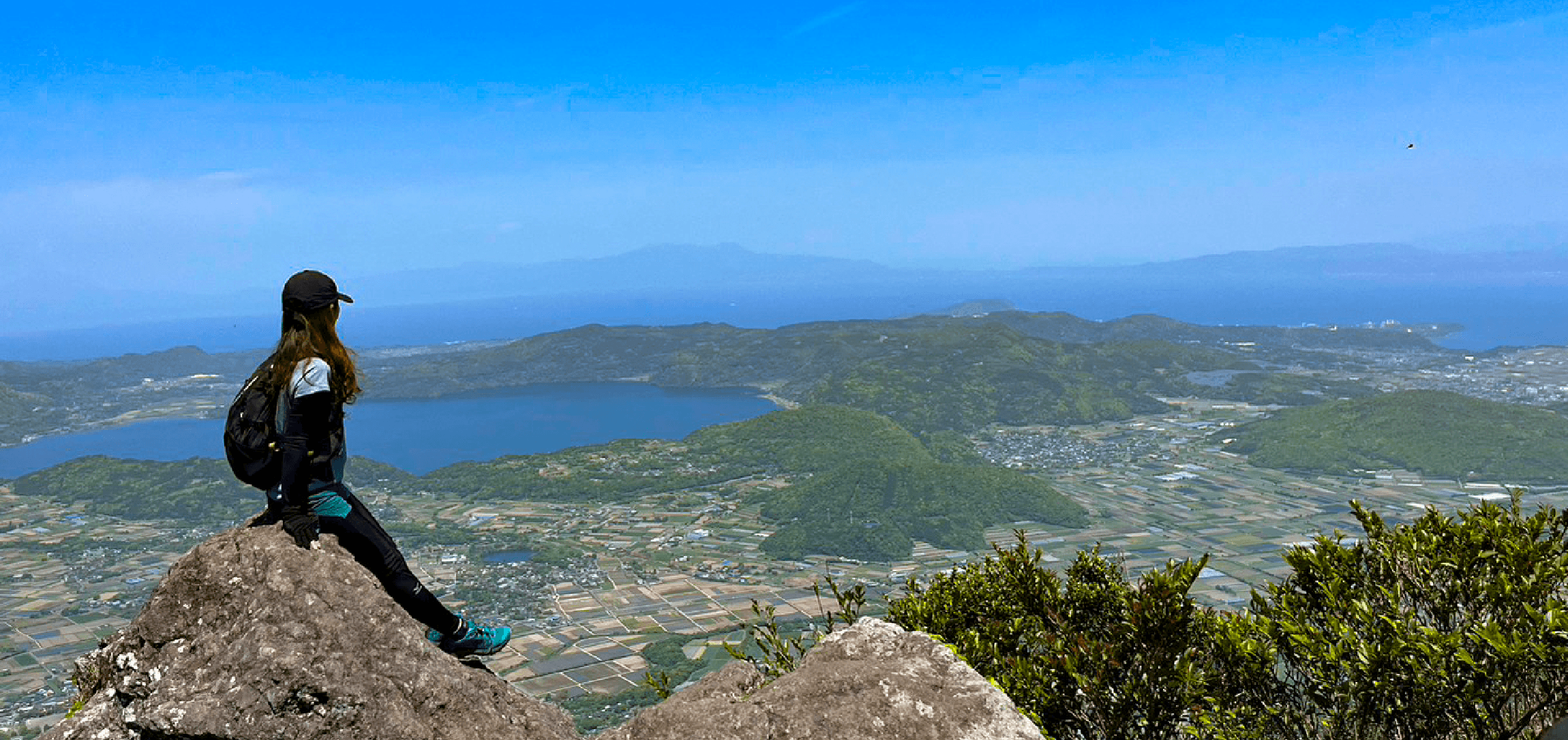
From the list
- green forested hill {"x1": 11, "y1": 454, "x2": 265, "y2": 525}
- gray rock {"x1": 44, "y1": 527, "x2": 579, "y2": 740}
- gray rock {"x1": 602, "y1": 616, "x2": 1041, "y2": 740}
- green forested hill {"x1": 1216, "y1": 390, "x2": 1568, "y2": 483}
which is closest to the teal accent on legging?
gray rock {"x1": 44, "y1": 527, "x2": 579, "y2": 740}

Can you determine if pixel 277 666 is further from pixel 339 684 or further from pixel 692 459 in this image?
pixel 692 459

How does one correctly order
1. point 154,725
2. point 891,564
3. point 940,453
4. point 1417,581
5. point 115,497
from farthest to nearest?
point 940,453 < point 115,497 < point 891,564 < point 1417,581 < point 154,725

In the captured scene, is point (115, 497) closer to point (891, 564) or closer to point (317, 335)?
point (891, 564)

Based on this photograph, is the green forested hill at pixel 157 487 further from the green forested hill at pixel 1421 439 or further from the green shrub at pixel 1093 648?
the green forested hill at pixel 1421 439

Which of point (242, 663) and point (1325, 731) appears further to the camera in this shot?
point (1325, 731)

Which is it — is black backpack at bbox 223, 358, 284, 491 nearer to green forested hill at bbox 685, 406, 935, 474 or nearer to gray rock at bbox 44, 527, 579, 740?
gray rock at bbox 44, 527, 579, 740

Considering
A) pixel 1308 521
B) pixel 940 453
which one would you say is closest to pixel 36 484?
pixel 940 453

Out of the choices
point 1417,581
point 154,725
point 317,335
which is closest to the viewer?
point 154,725

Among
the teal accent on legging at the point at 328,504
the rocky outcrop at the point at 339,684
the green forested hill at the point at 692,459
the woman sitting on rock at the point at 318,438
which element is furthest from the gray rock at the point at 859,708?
the green forested hill at the point at 692,459
